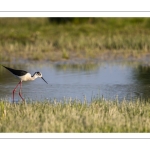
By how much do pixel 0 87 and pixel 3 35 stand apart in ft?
21.9

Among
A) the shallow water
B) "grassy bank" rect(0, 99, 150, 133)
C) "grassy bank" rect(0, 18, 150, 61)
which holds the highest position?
"grassy bank" rect(0, 18, 150, 61)

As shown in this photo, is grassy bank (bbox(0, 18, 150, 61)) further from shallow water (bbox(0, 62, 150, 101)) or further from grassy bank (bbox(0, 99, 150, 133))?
grassy bank (bbox(0, 99, 150, 133))

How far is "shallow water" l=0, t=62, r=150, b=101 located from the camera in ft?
32.5

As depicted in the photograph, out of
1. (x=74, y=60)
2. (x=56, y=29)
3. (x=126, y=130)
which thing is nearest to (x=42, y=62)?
(x=74, y=60)

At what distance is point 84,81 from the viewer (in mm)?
11383

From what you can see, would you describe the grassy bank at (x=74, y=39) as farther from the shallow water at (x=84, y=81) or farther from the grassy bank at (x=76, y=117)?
the grassy bank at (x=76, y=117)

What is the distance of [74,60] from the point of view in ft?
47.5

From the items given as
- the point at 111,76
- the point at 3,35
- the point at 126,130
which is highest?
the point at 3,35

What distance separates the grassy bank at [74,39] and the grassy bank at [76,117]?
6.51 meters

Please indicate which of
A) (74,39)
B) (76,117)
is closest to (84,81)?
(76,117)

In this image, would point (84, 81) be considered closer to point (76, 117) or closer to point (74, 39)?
point (76, 117)

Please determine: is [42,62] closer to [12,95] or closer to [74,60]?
[74,60]

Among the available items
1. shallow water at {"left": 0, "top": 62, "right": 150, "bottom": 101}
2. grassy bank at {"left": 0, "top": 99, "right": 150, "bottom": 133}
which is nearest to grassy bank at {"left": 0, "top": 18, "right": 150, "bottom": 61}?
shallow water at {"left": 0, "top": 62, "right": 150, "bottom": 101}

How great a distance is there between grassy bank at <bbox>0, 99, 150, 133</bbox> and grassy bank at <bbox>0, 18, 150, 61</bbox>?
6.51 m
